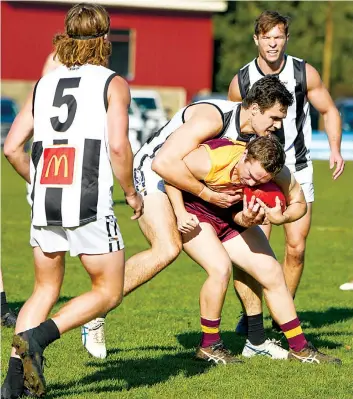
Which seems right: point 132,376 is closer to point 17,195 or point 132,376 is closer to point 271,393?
point 271,393

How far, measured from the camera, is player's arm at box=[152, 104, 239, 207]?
22.3ft

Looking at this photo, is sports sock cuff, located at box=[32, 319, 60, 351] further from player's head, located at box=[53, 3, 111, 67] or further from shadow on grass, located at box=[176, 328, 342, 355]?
shadow on grass, located at box=[176, 328, 342, 355]

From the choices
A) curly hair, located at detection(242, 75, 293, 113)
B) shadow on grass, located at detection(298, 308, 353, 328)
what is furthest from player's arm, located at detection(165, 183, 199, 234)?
shadow on grass, located at detection(298, 308, 353, 328)

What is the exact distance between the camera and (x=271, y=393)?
6.38 meters

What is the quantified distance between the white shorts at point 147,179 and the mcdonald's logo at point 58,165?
1.55 meters

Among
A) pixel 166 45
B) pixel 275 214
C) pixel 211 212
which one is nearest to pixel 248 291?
pixel 211 212

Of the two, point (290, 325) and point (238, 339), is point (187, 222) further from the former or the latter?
point (238, 339)

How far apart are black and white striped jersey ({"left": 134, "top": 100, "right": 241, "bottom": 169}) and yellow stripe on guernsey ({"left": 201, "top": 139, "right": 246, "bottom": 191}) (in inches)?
7.1

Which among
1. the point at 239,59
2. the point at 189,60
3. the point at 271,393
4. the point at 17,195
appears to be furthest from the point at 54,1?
the point at 271,393

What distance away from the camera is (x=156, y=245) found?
7102mm

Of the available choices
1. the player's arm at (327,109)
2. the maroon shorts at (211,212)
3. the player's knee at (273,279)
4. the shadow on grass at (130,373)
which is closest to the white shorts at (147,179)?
the maroon shorts at (211,212)

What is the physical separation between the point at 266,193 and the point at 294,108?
1.76 meters

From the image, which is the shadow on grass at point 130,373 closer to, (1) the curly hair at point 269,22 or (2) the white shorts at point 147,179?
(2) the white shorts at point 147,179

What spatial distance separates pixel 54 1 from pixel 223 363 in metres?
38.1
